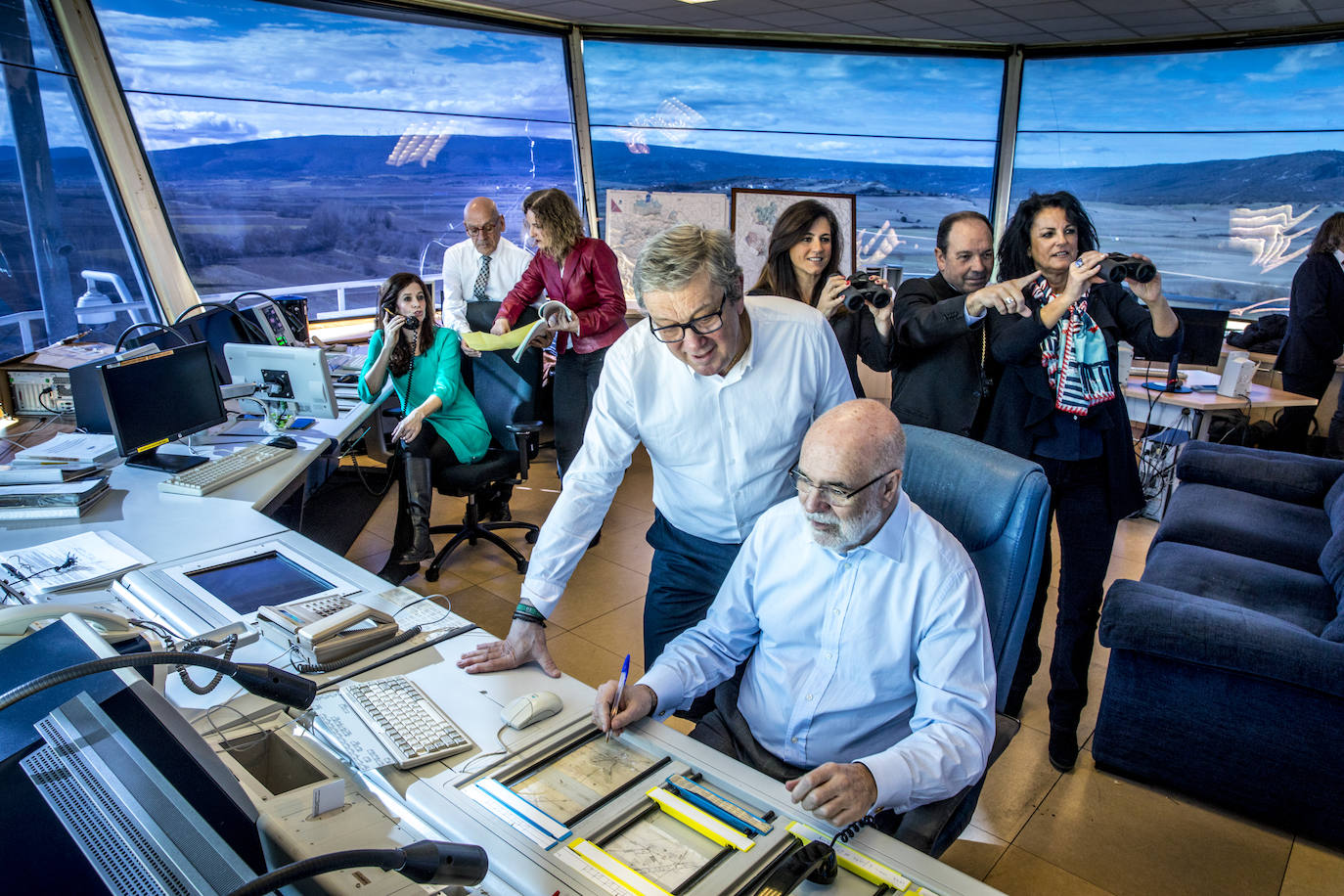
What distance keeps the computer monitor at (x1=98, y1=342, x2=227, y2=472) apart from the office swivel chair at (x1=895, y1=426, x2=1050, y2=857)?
2.55 m

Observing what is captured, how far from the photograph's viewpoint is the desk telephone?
1683mm

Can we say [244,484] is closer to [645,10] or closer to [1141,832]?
[1141,832]

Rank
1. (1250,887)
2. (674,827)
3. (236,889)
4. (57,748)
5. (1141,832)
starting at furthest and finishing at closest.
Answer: (1141,832)
(1250,887)
(674,827)
(57,748)
(236,889)

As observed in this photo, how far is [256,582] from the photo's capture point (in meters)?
2.05

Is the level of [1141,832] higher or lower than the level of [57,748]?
lower

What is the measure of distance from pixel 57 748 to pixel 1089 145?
762 cm

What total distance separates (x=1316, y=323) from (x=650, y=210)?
14.4 ft

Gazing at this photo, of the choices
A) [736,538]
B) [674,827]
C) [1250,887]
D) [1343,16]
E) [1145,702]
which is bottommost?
[1250,887]

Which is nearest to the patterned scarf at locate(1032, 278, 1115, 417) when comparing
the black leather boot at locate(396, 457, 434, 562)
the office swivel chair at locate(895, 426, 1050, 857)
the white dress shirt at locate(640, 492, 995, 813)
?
the office swivel chair at locate(895, 426, 1050, 857)

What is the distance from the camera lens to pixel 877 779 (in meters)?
1.34

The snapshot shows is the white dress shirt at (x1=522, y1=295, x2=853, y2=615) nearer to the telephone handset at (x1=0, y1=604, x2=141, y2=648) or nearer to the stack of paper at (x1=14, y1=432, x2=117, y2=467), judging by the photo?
the telephone handset at (x1=0, y1=604, x2=141, y2=648)

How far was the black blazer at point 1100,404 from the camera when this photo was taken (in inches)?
95.9

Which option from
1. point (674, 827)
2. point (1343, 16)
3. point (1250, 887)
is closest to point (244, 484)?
point (674, 827)

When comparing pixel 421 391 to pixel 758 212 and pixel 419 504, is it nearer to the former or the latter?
pixel 419 504
